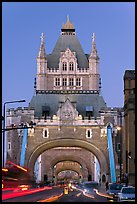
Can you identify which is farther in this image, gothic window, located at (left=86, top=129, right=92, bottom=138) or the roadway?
gothic window, located at (left=86, top=129, right=92, bottom=138)

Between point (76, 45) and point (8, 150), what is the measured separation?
3337cm

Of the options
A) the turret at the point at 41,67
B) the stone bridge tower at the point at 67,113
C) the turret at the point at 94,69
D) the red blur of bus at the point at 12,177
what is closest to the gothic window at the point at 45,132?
the stone bridge tower at the point at 67,113

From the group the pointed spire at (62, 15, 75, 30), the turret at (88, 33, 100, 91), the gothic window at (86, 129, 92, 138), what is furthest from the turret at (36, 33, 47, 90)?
the gothic window at (86, 129, 92, 138)

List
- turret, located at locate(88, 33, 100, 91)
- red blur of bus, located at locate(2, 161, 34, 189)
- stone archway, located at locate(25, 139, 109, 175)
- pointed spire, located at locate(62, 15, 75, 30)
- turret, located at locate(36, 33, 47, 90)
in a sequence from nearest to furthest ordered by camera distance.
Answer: red blur of bus, located at locate(2, 161, 34, 189) < stone archway, located at locate(25, 139, 109, 175) < turret, located at locate(88, 33, 100, 91) < turret, located at locate(36, 33, 47, 90) < pointed spire, located at locate(62, 15, 75, 30)

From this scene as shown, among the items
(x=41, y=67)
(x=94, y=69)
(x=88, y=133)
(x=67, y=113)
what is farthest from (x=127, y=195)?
(x=41, y=67)

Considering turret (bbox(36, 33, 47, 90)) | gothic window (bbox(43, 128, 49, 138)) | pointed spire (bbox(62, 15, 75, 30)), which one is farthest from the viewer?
pointed spire (bbox(62, 15, 75, 30))

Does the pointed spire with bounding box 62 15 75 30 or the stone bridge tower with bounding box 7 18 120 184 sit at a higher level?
the pointed spire with bounding box 62 15 75 30

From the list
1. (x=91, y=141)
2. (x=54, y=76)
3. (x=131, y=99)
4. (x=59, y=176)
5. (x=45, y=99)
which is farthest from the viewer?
(x=59, y=176)

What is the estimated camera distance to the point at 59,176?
168 m

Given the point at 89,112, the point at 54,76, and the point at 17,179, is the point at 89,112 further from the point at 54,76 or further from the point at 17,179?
the point at 17,179

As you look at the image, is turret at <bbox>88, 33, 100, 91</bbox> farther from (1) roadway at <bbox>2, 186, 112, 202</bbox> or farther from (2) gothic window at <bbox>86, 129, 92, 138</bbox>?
(1) roadway at <bbox>2, 186, 112, 202</bbox>

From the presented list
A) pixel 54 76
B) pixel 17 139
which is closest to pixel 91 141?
pixel 17 139

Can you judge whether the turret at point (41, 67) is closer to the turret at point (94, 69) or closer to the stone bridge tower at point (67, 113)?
the stone bridge tower at point (67, 113)

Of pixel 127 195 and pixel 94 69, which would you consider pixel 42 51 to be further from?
pixel 127 195
